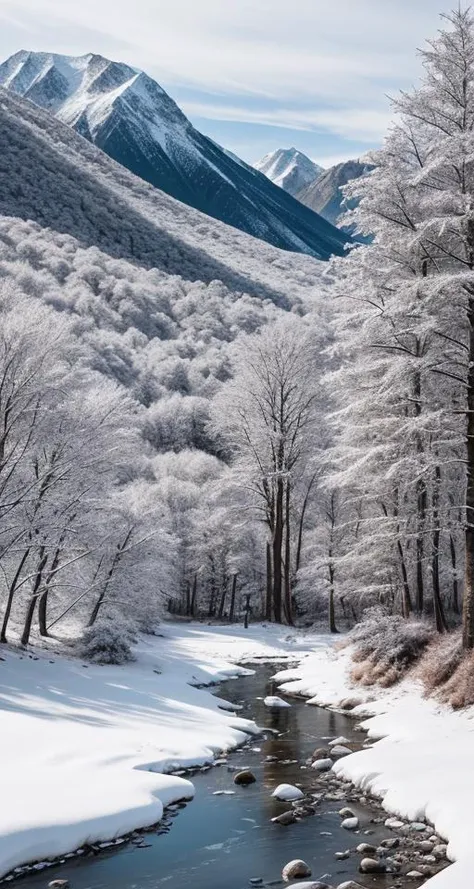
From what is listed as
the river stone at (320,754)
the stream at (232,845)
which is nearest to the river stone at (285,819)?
the stream at (232,845)

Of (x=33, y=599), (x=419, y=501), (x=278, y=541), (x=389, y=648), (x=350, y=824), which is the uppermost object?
(x=419, y=501)

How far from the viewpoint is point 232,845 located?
873cm

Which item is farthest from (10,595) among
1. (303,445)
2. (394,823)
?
(303,445)

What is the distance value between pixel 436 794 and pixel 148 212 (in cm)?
14870

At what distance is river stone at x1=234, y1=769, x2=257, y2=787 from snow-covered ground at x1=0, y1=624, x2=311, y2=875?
2.72 ft

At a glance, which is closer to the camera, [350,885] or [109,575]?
[350,885]

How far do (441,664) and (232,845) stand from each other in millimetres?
6587

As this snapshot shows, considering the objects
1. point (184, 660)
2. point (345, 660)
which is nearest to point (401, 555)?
point (345, 660)

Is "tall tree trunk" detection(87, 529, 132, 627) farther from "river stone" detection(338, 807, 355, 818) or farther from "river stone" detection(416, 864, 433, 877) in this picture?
"river stone" detection(416, 864, 433, 877)

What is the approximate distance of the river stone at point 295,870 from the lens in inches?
306

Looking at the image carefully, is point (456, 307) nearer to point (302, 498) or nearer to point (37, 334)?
point (37, 334)

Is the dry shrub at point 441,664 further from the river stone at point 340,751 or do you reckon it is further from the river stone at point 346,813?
the river stone at point 346,813

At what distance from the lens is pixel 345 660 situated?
819 inches

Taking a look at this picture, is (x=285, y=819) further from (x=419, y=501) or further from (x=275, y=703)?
(x=419, y=501)
